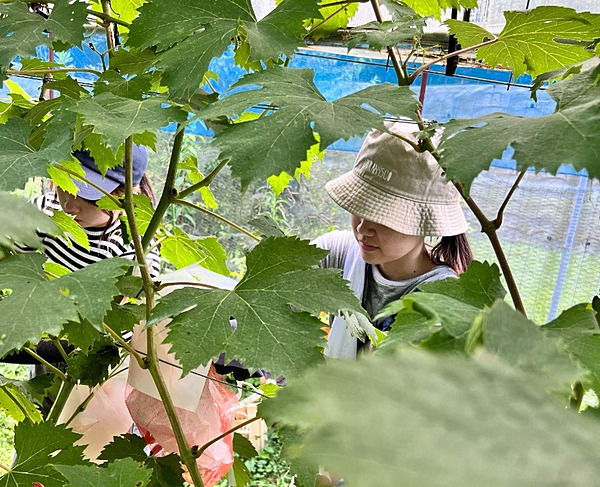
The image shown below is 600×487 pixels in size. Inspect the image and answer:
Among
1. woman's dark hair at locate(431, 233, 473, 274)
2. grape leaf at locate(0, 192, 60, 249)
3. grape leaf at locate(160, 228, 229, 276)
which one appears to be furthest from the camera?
woman's dark hair at locate(431, 233, 473, 274)

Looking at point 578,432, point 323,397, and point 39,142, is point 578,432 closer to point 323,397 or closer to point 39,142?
point 323,397

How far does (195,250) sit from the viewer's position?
781mm

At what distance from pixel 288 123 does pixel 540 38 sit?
1.02ft

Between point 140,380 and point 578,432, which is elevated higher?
point 578,432

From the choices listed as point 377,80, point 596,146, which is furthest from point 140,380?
point 377,80

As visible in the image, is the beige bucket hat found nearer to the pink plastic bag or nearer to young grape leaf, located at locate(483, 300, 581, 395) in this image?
the pink plastic bag

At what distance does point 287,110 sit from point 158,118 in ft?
0.33

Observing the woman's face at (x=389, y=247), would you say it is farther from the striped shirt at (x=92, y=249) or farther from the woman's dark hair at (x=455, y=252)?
the striped shirt at (x=92, y=249)

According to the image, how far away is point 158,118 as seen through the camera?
448 millimetres

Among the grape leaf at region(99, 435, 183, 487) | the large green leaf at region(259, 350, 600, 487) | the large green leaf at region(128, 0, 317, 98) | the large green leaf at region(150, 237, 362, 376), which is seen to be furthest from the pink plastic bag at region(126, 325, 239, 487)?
the large green leaf at region(259, 350, 600, 487)

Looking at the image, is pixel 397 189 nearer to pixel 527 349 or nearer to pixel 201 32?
pixel 201 32

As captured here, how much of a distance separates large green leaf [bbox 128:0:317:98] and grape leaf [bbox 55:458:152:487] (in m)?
0.25

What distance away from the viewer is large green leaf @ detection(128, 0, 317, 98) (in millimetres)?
472

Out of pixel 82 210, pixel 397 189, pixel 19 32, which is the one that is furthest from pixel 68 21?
pixel 82 210
